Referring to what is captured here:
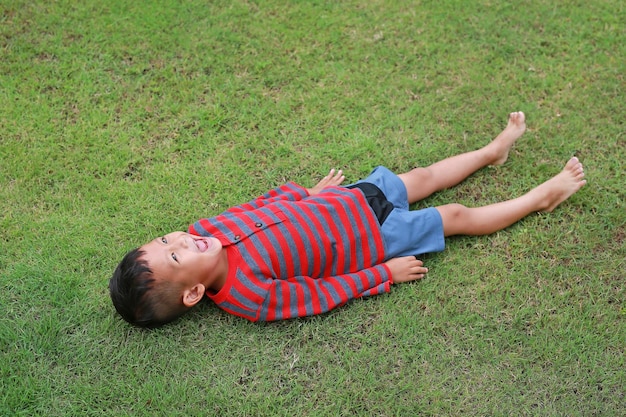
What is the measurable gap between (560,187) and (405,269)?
958mm

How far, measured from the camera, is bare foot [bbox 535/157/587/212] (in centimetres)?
309

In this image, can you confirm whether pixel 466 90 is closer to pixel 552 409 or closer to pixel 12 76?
pixel 552 409

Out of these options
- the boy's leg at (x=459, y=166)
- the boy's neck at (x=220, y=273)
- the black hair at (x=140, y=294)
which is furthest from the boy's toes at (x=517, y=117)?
the black hair at (x=140, y=294)

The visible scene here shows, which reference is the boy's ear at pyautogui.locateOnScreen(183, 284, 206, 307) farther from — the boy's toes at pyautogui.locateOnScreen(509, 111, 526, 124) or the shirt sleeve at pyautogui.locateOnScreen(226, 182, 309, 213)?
the boy's toes at pyautogui.locateOnScreen(509, 111, 526, 124)

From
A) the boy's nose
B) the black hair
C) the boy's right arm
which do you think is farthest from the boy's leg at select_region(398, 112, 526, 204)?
the black hair

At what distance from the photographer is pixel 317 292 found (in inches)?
109

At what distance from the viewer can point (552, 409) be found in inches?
102

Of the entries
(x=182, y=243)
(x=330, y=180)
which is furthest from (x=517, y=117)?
(x=182, y=243)

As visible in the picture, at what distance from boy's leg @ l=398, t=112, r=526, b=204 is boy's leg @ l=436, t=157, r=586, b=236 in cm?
19

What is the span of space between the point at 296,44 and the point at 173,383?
7.39 feet

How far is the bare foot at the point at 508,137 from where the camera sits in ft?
10.8

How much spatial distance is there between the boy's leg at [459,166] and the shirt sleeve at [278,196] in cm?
55

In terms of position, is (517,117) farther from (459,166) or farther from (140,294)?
(140,294)

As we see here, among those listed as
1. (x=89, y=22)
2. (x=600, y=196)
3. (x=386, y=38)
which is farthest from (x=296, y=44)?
(x=600, y=196)
